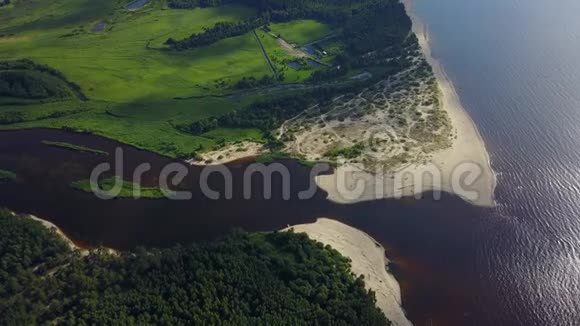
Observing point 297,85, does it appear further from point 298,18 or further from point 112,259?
point 112,259

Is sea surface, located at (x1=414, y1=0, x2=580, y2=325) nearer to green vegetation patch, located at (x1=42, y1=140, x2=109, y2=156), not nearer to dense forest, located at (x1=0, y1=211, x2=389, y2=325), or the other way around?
dense forest, located at (x1=0, y1=211, x2=389, y2=325)

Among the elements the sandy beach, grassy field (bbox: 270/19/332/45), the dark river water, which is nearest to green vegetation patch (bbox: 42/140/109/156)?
the dark river water

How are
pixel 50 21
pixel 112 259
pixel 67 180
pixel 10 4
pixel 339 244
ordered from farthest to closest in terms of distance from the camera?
pixel 10 4
pixel 50 21
pixel 67 180
pixel 339 244
pixel 112 259

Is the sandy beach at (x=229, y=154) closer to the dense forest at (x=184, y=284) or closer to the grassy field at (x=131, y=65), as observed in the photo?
the grassy field at (x=131, y=65)

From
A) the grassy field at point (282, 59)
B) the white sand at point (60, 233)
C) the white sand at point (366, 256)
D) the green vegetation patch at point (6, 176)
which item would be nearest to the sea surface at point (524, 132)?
the white sand at point (366, 256)

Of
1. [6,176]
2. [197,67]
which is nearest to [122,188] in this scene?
[6,176]

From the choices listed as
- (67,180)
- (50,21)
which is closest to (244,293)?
(67,180)

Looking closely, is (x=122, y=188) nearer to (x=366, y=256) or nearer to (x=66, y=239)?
(x=66, y=239)
